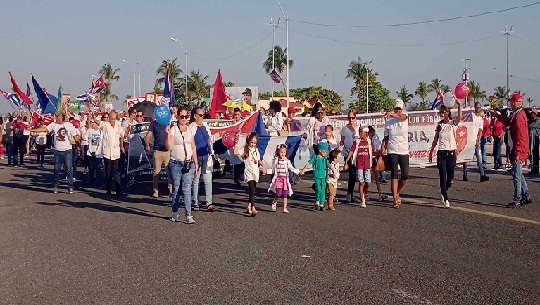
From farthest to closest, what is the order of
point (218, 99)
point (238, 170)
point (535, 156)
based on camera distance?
point (218, 99) → point (535, 156) → point (238, 170)

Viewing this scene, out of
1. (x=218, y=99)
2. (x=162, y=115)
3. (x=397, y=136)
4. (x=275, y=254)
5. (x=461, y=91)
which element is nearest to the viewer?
(x=275, y=254)

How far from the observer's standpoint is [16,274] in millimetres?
7715

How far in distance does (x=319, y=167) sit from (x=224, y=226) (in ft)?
8.58

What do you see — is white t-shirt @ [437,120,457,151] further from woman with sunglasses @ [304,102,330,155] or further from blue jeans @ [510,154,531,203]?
woman with sunglasses @ [304,102,330,155]

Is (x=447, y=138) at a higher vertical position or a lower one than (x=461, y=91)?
lower

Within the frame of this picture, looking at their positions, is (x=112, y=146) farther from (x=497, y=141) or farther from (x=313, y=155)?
(x=497, y=141)

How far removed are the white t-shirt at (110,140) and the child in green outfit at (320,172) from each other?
4.94 meters

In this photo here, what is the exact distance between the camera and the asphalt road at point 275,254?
21.6 ft

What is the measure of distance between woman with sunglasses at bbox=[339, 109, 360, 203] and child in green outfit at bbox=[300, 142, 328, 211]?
2.85 ft

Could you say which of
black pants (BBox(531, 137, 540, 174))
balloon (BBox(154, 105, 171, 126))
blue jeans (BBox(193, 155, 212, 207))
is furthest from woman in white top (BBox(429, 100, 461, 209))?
black pants (BBox(531, 137, 540, 174))

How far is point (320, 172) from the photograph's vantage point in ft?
40.9

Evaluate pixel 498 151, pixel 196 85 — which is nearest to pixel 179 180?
pixel 498 151

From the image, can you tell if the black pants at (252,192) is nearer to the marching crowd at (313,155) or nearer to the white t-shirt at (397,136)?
the marching crowd at (313,155)

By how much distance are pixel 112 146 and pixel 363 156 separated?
18.9ft
